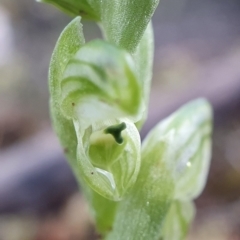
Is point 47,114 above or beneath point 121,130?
beneath

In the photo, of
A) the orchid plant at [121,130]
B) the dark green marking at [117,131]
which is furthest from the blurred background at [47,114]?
the dark green marking at [117,131]

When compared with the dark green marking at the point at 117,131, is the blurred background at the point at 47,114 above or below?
below

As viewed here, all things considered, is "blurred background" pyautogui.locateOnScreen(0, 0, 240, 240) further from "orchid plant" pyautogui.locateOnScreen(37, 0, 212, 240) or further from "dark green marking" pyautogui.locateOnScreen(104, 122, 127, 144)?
"dark green marking" pyautogui.locateOnScreen(104, 122, 127, 144)

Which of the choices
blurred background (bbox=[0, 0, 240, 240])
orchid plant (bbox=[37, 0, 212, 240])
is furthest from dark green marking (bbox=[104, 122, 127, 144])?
blurred background (bbox=[0, 0, 240, 240])

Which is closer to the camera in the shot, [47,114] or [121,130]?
[121,130]

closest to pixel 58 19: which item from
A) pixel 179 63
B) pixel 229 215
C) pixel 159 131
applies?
pixel 179 63

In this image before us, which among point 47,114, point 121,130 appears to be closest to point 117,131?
point 121,130

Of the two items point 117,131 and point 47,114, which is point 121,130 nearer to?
A: point 117,131

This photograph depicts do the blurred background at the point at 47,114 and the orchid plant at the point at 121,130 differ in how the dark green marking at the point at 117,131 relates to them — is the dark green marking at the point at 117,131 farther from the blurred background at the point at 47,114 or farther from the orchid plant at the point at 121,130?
the blurred background at the point at 47,114

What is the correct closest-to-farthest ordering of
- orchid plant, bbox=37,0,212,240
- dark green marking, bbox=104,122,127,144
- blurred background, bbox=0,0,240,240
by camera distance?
orchid plant, bbox=37,0,212,240 → dark green marking, bbox=104,122,127,144 → blurred background, bbox=0,0,240,240
